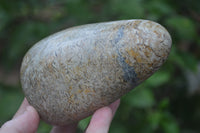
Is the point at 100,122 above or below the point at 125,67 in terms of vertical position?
below

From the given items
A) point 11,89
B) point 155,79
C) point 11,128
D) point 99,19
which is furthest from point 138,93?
point 11,89

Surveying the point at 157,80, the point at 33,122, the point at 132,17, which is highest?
the point at 132,17

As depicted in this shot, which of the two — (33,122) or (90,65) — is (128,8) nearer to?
(90,65)

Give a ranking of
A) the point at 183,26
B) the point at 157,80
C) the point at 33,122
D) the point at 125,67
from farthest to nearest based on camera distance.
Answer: the point at 183,26 < the point at 157,80 < the point at 33,122 < the point at 125,67

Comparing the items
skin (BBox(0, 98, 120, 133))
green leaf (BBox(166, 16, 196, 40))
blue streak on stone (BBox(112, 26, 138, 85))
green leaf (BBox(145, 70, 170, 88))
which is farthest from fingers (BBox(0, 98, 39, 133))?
green leaf (BBox(166, 16, 196, 40))

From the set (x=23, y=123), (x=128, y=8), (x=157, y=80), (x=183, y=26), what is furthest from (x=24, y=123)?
(x=183, y=26)

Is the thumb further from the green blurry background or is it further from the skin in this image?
the green blurry background

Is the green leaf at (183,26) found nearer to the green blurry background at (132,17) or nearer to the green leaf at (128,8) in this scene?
the green blurry background at (132,17)

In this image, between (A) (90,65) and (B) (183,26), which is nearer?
(A) (90,65)

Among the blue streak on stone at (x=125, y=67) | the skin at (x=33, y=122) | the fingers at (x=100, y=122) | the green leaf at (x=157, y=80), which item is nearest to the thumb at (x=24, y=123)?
the skin at (x=33, y=122)

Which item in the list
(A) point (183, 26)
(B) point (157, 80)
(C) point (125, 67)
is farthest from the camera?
(A) point (183, 26)
